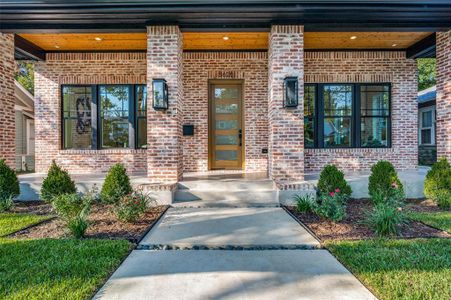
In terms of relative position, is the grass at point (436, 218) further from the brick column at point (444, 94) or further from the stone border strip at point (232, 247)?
the stone border strip at point (232, 247)

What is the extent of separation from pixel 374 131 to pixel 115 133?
24.4ft

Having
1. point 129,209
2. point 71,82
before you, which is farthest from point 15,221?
point 71,82

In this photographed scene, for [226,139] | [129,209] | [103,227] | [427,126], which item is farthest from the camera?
[427,126]

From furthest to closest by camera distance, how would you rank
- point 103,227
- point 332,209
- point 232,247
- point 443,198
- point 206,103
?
point 206,103 < point 443,198 < point 332,209 < point 103,227 < point 232,247

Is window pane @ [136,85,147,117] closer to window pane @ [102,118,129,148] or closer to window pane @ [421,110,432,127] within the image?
window pane @ [102,118,129,148]

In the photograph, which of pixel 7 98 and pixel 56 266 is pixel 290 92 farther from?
pixel 7 98

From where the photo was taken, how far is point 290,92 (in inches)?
226

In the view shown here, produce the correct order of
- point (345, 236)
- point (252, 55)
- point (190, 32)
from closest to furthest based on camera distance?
point (345, 236)
point (190, 32)
point (252, 55)

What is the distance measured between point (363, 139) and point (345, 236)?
513 centimetres

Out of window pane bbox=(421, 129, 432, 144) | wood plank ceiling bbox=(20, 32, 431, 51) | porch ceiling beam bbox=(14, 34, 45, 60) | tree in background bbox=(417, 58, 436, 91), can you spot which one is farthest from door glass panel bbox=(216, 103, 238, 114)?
tree in background bbox=(417, 58, 436, 91)

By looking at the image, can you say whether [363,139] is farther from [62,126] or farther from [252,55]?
[62,126]

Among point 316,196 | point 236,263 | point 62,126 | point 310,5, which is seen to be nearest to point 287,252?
point 236,263

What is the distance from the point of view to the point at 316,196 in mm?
5645

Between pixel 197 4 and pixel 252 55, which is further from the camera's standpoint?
pixel 252 55
